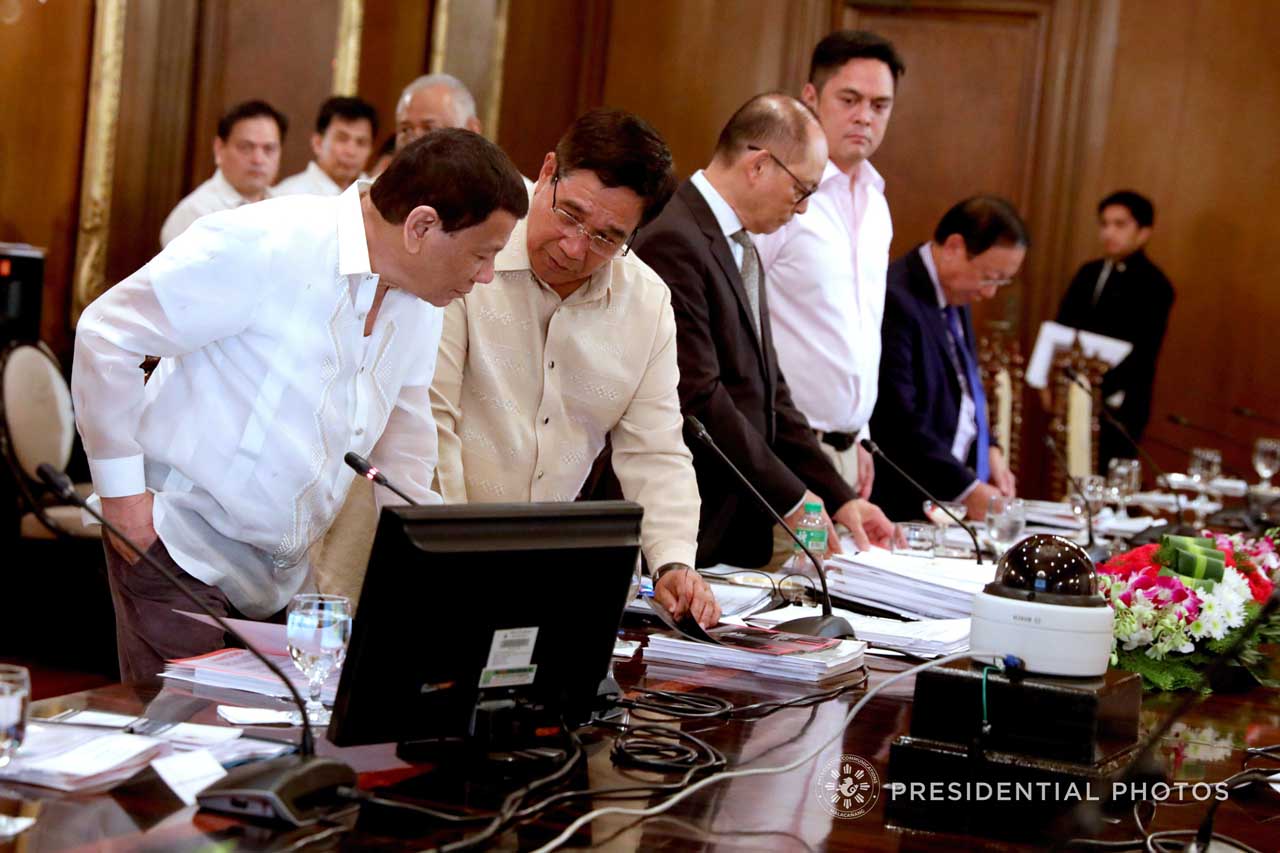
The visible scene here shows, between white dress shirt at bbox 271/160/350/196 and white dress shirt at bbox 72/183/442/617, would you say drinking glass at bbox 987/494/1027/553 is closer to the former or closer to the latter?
white dress shirt at bbox 72/183/442/617

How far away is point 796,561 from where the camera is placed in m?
2.73

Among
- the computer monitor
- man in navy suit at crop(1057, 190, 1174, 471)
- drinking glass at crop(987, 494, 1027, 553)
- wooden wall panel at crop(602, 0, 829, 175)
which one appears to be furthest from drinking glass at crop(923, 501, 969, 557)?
wooden wall panel at crop(602, 0, 829, 175)

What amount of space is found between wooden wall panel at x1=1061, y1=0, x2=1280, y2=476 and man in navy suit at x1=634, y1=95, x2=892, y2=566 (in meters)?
4.78

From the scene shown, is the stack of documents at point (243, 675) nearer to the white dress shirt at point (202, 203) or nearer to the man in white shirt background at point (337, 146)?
the white dress shirt at point (202, 203)

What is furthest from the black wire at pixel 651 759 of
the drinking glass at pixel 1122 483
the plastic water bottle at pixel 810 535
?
the drinking glass at pixel 1122 483

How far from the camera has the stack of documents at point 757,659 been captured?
6.68ft

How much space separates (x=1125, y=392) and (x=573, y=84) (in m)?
3.00

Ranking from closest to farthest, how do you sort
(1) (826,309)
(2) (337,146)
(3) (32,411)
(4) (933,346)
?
(1) (826,309)
(3) (32,411)
(4) (933,346)
(2) (337,146)

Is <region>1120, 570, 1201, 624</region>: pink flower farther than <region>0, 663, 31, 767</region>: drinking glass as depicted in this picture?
Yes

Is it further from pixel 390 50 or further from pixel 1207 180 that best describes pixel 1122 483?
pixel 1207 180

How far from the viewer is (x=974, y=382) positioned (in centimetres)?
469

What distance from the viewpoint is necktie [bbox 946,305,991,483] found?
183 inches

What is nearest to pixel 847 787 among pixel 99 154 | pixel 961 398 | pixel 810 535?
pixel 810 535

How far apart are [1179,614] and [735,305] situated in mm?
1279
